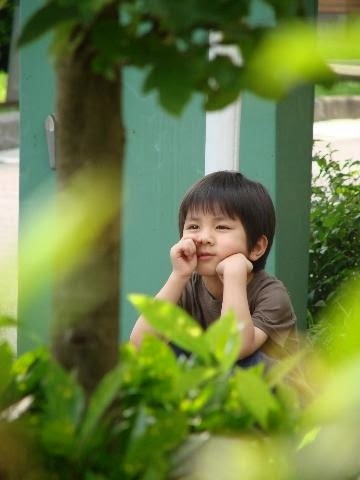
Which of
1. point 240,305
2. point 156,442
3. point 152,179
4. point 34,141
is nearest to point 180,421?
point 156,442

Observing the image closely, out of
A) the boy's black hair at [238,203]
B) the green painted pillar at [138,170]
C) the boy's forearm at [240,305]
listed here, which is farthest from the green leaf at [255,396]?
the green painted pillar at [138,170]

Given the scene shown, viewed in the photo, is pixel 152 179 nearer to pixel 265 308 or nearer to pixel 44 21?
pixel 265 308

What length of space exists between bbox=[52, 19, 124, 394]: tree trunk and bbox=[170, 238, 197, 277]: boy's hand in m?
1.83

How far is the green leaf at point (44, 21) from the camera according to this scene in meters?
1.47

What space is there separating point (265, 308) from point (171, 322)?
188cm

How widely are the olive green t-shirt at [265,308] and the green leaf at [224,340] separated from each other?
1772mm

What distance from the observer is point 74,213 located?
1604 mm

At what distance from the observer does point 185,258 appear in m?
3.48

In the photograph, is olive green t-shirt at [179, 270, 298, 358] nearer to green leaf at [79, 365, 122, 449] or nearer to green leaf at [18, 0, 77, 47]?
green leaf at [79, 365, 122, 449]

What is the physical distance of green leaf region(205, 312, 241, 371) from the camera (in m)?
1.68

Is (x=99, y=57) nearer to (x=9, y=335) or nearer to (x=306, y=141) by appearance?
(x=306, y=141)

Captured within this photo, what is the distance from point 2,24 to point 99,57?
15.1 m

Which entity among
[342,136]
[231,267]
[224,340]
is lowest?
[342,136]

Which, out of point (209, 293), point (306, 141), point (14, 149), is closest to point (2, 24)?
point (14, 149)
